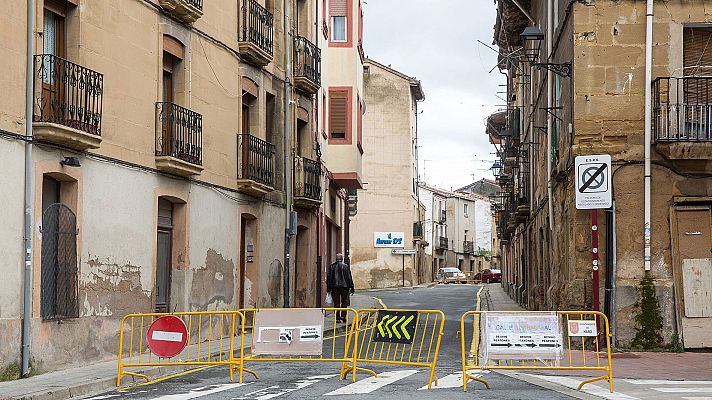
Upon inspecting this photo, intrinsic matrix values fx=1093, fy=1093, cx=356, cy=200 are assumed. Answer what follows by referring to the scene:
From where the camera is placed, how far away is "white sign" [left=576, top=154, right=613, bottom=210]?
60.7ft

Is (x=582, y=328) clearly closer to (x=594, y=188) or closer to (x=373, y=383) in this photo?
(x=373, y=383)

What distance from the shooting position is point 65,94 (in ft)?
50.9

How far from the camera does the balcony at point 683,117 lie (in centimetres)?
1850

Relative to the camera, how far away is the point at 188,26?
20578 millimetres

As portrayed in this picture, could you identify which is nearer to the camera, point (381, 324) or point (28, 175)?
point (381, 324)

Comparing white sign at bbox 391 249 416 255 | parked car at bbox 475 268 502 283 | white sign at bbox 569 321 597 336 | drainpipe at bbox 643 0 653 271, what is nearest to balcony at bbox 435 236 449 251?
parked car at bbox 475 268 502 283

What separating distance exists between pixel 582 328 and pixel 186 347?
5.47 m

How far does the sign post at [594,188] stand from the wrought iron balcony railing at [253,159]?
314 inches

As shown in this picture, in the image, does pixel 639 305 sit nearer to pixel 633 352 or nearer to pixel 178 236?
pixel 633 352

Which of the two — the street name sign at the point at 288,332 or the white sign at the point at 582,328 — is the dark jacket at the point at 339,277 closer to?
the street name sign at the point at 288,332

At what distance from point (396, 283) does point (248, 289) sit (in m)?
44.8

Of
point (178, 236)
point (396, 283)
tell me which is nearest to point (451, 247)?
point (396, 283)

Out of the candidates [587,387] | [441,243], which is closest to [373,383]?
[587,387]

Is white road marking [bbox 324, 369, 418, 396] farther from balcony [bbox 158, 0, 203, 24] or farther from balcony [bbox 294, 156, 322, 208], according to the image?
balcony [bbox 294, 156, 322, 208]
